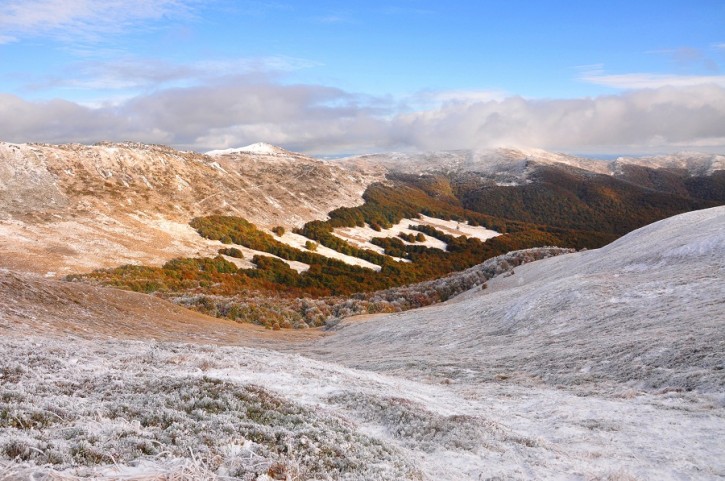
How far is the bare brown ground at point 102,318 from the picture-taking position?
18.7 metres

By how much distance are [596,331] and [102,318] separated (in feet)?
70.1

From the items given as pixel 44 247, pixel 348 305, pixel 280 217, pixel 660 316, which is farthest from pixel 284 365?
pixel 280 217

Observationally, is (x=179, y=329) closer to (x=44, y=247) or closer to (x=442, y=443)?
(x=442, y=443)

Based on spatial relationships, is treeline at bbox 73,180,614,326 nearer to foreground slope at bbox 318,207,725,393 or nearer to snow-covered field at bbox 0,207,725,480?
foreground slope at bbox 318,207,725,393

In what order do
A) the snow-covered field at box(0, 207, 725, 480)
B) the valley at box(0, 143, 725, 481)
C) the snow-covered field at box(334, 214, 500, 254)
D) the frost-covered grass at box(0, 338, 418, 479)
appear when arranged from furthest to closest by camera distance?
the snow-covered field at box(334, 214, 500, 254), the valley at box(0, 143, 725, 481), the snow-covered field at box(0, 207, 725, 480), the frost-covered grass at box(0, 338, 418, 479)

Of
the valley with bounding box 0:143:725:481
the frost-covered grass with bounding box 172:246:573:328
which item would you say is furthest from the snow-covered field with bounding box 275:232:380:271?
the valley with bounding box 0:143:725:481

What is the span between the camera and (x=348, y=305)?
41938mm

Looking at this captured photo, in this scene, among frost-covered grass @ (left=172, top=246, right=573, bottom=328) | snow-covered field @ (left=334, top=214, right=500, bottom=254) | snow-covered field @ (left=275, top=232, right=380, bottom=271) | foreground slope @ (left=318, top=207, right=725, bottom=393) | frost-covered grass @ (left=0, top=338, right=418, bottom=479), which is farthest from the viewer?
snow-covered field @ (left=334, top=214, right=500, bottom=254)

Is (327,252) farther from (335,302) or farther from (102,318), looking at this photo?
(102,318)

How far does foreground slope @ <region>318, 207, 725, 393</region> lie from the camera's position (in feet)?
42.3

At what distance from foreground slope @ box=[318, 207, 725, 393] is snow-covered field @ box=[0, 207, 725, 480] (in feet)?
0.31

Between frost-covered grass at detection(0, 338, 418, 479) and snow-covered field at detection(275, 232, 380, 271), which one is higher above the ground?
frost-covered grass at detection(0, 338, 418, 479)

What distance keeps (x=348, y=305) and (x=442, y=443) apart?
33.4m

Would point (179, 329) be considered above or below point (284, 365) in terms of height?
below
